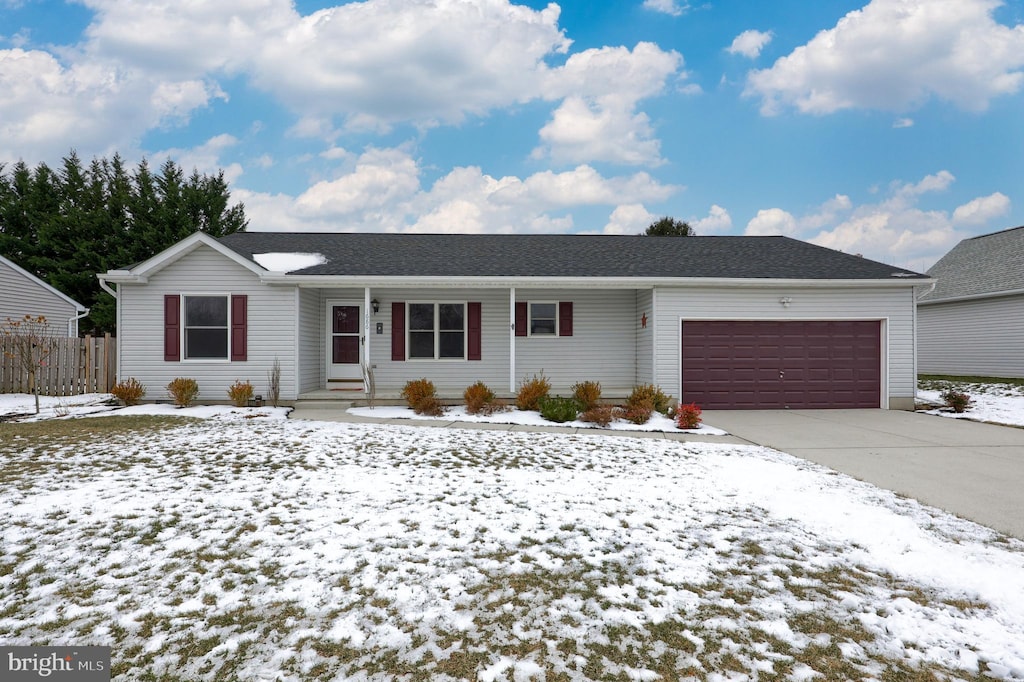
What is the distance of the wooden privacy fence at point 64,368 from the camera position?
12.8 m

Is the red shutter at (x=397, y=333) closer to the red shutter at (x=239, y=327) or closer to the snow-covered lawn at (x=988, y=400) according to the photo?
the red shutter at (x=239, y=327)

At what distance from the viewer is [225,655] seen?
2467 millimetres

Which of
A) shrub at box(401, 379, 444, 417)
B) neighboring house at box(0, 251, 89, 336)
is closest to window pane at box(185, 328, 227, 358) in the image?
shrub at box(401, 379, 444, 417)

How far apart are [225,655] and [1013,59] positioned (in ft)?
72.4

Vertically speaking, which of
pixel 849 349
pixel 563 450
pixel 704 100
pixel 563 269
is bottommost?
pixel 563 450

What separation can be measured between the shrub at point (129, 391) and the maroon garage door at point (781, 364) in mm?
11915

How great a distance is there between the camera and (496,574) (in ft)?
11.1

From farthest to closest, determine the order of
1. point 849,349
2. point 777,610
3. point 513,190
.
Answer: point 513,190 < point 849,349 < point 777,610

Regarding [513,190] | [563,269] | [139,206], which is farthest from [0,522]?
[139,206]

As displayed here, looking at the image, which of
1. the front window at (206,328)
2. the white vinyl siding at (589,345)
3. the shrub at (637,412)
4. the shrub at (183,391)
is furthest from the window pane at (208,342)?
the shrub at (637,412)

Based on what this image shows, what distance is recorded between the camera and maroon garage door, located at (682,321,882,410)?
1205 centimetres

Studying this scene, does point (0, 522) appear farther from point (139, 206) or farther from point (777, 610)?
point (139, 206)

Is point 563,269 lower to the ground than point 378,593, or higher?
higher

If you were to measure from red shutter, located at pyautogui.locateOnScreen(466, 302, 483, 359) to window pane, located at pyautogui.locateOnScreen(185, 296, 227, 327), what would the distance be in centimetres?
547
